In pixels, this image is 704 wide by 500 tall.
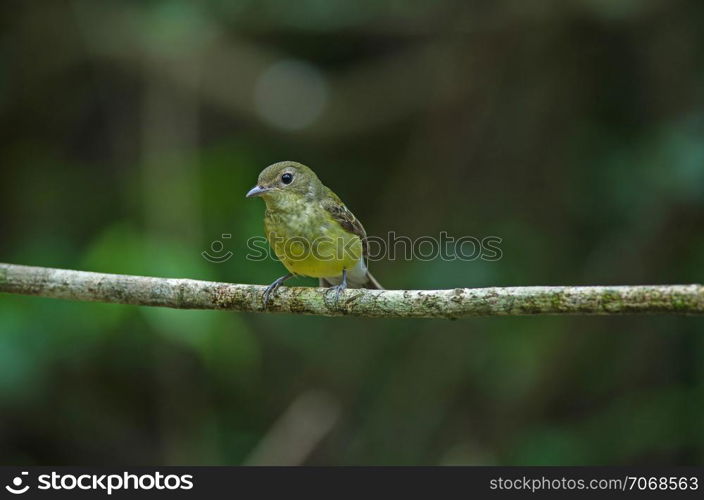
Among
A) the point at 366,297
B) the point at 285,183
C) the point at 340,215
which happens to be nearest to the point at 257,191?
the point at 285,183

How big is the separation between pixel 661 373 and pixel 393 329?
197 centimetres

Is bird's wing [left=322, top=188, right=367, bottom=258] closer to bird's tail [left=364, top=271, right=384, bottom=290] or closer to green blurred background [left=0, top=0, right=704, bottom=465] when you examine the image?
bird's tail [left=364, top=271, right=384, bottom=290]

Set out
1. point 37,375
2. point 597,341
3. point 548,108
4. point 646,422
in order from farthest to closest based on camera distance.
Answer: point 548,108 < point 597,341 < point 646,422 < point 37,375

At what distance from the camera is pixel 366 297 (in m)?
3.11

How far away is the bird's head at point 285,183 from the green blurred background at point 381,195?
810 mm

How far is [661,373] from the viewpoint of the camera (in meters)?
5.91

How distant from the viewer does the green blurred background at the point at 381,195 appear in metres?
5.59

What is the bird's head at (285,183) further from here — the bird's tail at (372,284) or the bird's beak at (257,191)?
the bird's tail at (372,284)

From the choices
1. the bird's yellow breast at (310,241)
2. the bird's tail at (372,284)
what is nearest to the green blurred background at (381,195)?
the bird's tail at (372,284)

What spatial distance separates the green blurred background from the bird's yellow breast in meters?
0.96

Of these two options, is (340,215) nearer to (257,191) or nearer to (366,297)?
(257,191)

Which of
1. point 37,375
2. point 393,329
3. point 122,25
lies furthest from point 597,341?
point 122,25

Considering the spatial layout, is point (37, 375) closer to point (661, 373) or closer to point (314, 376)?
point (314, 376)

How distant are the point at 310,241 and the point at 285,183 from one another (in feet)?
1.47
